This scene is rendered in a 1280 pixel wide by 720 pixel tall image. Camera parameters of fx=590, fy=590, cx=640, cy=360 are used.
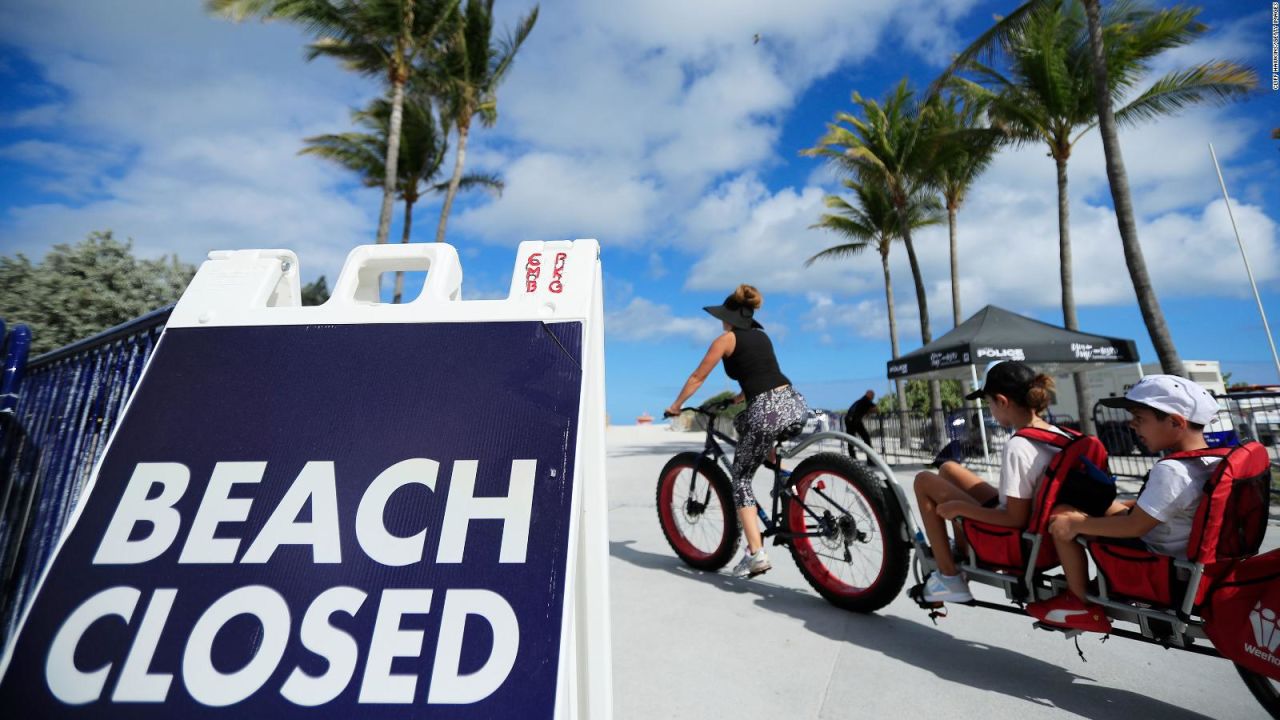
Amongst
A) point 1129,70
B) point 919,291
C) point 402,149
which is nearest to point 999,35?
point 1129,70

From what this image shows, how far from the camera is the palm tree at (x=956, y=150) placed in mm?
14281

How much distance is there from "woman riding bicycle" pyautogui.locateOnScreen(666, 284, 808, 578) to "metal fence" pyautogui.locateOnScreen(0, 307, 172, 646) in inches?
108

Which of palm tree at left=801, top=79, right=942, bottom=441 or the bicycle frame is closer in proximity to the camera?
the bicycle frame

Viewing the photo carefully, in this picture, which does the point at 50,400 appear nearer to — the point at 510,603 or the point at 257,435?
the point at 257,435

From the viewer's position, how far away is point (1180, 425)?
79.9 inches

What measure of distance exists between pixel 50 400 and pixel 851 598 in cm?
396

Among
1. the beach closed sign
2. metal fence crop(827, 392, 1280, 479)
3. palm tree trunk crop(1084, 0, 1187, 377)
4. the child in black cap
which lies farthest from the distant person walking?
the beach closed sign

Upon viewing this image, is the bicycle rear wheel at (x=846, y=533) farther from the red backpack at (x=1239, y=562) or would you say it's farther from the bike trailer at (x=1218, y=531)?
the red backpack at (x=1239, y=562)

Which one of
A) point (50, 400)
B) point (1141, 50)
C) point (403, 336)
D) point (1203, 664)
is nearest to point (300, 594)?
point (403, 336)

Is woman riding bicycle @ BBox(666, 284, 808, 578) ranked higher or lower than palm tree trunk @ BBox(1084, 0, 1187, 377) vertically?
lower

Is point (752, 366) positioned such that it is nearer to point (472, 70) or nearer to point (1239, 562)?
point (1239, 562)

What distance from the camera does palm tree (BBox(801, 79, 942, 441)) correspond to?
707 inches

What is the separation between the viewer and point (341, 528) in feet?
3.96

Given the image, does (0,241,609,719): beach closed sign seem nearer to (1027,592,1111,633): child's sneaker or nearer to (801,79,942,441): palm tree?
(1027,592,1111,633): child's sneaker
